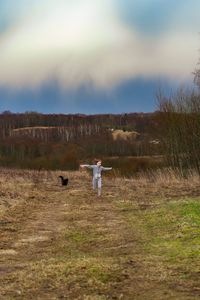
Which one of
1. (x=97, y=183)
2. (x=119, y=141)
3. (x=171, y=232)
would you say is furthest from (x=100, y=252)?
(x=119, y=141)

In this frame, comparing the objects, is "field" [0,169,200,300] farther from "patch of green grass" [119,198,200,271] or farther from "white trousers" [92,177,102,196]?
"white trousers" [92,177,102,196]

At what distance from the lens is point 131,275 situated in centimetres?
744

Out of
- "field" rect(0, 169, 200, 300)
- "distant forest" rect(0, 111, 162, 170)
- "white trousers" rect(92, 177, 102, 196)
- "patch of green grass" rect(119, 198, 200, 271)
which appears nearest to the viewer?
"field" rect(0, 169, 200, 300)

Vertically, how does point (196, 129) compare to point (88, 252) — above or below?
above

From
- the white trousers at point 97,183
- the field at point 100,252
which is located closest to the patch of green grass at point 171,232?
the field at point 100,252

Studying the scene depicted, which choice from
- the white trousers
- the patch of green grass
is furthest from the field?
the white trousers

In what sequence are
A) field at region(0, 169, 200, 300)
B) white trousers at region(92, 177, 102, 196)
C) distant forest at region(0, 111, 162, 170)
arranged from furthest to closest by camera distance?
1. distant forest at region(0, 111, 162, 170)
2. white trousers at region(92, 177, 102, 196)
3. field at region(0, 169, 200, 300)

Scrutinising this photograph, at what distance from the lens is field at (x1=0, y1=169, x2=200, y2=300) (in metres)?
6.74

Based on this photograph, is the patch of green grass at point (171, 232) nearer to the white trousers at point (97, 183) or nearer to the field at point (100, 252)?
the field at point (100, 252)

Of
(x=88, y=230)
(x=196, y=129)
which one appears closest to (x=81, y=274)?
(x=88, y=230)

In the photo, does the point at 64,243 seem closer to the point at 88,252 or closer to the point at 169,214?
the point at 88,252

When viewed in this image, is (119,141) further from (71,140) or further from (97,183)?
(97,183)

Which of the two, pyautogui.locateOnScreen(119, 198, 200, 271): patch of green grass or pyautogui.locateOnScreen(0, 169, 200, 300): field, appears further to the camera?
pyautogui.locateOnScreen(119, 198, 200, 271): patch of green grass

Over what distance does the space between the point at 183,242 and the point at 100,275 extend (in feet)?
9.69
